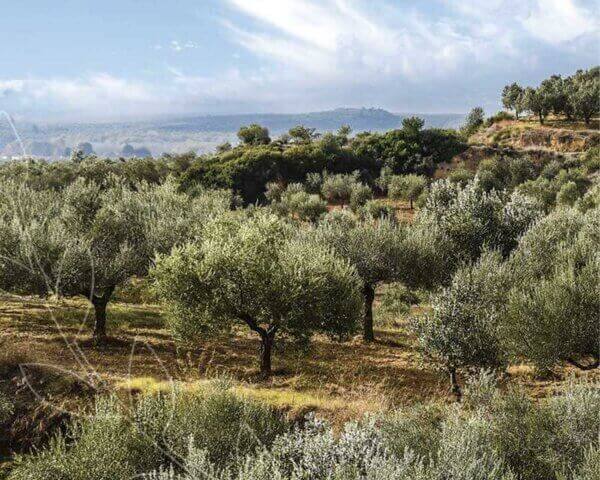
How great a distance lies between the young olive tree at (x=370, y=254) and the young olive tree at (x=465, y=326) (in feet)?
31.4

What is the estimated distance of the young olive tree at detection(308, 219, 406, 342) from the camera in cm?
3791

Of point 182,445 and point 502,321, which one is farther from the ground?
point 502,321

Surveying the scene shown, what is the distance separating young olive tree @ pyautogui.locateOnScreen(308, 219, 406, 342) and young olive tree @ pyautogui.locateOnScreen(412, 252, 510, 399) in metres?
9.58

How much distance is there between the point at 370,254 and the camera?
38.0 m

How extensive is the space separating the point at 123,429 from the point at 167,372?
1104 cm

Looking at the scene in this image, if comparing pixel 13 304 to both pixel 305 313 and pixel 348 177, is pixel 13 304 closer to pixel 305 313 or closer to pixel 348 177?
pixel 305 313

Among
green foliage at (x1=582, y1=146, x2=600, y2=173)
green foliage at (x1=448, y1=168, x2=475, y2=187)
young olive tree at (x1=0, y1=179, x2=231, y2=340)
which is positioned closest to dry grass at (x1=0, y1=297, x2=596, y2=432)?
young olive tree at (x1=0, y1=179, x2=231, y2=340)

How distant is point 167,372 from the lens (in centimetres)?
2930

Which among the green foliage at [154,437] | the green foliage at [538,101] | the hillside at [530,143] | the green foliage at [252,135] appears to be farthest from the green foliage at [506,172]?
the green foliage at [154,437]

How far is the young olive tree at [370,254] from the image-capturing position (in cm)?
3791

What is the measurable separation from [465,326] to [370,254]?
43.3 ft

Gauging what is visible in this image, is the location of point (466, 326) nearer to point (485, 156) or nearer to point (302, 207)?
point (302, 207)

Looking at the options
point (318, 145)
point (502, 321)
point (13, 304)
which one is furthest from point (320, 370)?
point (318, 145)

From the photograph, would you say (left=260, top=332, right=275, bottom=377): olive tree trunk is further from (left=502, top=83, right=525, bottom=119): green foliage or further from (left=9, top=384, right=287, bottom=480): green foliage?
(left=502, top=83, right=525, bottom=119): green foliage
